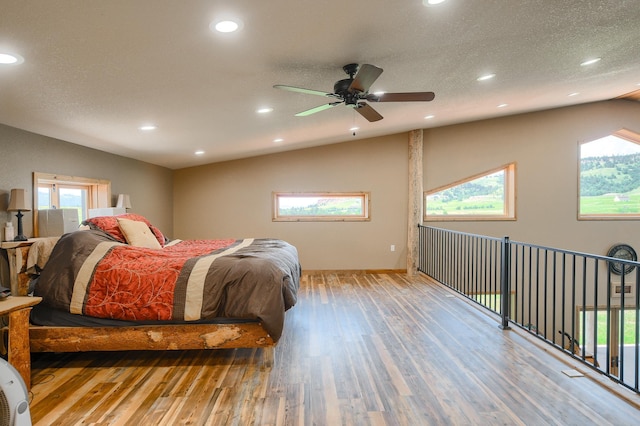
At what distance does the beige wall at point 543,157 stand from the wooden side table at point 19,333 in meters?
5.99

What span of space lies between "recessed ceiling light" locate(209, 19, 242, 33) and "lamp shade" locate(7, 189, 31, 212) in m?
2.51


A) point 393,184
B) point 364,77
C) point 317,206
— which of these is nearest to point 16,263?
point 364,77

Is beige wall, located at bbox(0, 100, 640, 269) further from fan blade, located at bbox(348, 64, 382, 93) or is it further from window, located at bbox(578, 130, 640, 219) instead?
fan blade, located at bbox(348, 64, 382, 93)

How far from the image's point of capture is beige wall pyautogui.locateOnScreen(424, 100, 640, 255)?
6.27 m

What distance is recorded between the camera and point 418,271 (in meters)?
6.27

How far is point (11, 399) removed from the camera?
151 cm

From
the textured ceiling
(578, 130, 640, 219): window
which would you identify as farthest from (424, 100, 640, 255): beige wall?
the textured ceiling

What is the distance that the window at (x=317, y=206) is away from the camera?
21.5ft

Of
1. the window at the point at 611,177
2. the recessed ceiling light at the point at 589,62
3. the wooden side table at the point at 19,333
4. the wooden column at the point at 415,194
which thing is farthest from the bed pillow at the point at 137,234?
the window at the point at 611,177

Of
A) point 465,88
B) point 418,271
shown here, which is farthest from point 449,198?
point 465,88

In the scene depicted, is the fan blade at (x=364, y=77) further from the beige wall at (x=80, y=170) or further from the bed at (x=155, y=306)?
the beige wall at (x=80, y=170)

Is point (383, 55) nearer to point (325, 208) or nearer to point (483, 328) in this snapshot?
point (483, 328)

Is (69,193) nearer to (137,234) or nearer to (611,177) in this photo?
(137,234)

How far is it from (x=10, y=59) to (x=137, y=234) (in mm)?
1993
